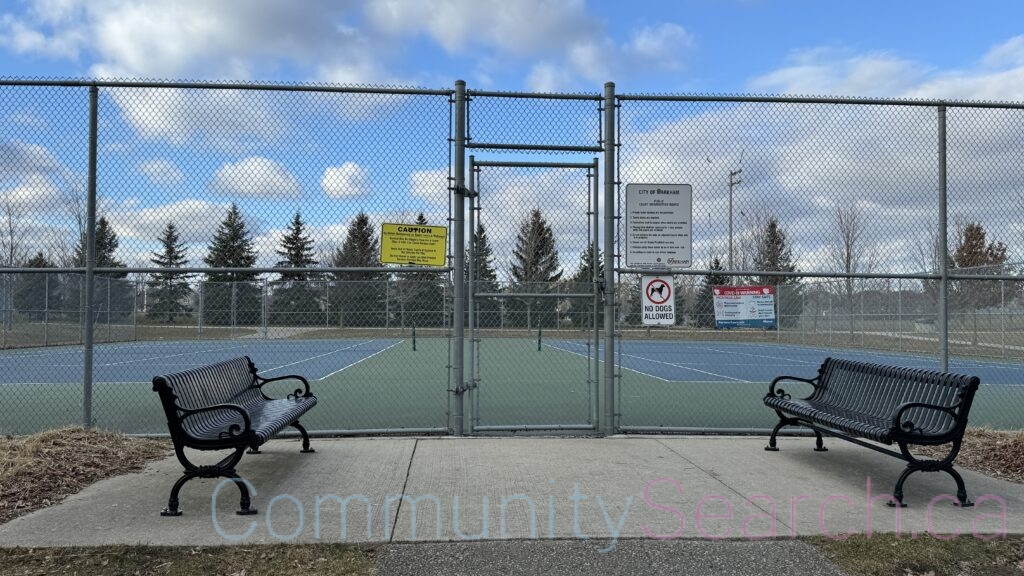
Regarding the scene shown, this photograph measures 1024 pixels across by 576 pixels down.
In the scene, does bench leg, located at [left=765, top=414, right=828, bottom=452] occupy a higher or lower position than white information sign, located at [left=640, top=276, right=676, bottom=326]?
lower

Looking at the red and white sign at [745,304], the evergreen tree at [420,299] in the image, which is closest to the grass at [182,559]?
the red and white sign at [745,304]

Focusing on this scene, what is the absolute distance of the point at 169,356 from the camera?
14609 mm

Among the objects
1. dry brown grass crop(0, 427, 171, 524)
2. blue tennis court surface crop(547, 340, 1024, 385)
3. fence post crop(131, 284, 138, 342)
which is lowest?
blue tennis court surface crop(547, 340, 1024, 385)

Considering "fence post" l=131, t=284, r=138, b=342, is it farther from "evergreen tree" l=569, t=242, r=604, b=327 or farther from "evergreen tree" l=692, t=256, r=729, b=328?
"evergreen tree" l=692, t=256, r=729, b=328

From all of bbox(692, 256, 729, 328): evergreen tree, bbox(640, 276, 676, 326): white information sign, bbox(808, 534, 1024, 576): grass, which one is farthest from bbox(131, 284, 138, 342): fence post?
bbox(808, 534, 1024, 576): grass

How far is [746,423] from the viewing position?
9.73 m

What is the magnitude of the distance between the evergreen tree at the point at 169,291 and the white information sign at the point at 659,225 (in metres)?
5.29

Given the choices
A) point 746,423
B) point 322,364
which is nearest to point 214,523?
point 746,423

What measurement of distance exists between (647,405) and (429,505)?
6.98m

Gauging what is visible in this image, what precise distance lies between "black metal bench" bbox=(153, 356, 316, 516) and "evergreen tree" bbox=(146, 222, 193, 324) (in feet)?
7.74

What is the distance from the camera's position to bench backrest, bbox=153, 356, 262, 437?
5145 mm

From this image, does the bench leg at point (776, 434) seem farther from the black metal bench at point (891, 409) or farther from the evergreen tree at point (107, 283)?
the evergreen tree at point (107, 283)

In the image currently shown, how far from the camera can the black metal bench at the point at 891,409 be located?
552 cm

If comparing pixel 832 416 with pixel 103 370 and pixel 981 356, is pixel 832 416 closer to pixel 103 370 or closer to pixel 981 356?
pixel 103 370
